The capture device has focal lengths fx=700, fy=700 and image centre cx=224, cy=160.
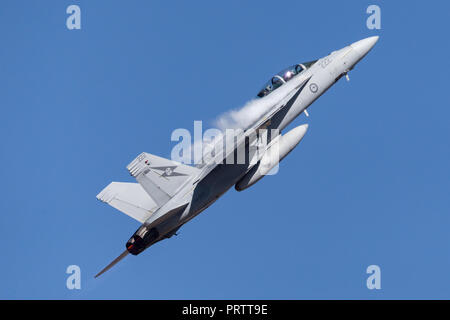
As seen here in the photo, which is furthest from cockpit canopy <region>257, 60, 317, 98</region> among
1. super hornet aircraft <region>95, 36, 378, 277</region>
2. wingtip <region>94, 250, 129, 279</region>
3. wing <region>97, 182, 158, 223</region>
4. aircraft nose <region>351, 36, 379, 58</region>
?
wingtip <region>94, 250, 129, 279</region>

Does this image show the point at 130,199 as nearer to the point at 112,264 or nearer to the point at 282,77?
→ the point at 112,264

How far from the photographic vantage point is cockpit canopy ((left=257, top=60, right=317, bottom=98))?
2234 cm

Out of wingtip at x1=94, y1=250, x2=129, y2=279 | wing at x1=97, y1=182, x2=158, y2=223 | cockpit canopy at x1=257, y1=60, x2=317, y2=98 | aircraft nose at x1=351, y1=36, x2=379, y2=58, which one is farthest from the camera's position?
aircraft nose at x1=351, y1=36, x2=379, y2=58

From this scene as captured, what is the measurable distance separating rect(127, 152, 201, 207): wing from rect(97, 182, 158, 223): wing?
411 mm

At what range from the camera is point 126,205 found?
2033 cm

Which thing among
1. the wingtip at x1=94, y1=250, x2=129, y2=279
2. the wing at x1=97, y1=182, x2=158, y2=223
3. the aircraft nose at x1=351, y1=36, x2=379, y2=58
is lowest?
the wingtip at x1=94, y1=250, x2=129, y2=279

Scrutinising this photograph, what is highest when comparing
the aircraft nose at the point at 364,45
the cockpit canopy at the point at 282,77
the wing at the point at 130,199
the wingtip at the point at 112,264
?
the aircraft nose at the point at 364,45

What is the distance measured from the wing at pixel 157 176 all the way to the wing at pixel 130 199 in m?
0.41

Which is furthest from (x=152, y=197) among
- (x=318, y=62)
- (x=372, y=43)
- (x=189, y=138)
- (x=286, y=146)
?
(x=372, y=43)

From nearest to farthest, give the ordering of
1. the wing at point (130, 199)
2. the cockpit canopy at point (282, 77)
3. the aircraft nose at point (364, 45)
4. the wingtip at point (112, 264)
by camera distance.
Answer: the wingtip at point (112, 264) → the wing at point (130, 199) → the cockpit canopy at point (282, 77) → the aircraft nose at point (364, 45)

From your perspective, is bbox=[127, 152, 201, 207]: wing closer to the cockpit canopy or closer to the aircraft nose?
the cockpit canopy

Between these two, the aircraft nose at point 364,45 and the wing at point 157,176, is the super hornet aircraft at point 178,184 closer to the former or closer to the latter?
the wing at point 157,176

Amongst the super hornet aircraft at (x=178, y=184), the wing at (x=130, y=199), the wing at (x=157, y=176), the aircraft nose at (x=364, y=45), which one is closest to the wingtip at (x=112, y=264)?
the super hornet aircraft at (x=178, y=184)

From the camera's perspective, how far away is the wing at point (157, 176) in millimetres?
20062
